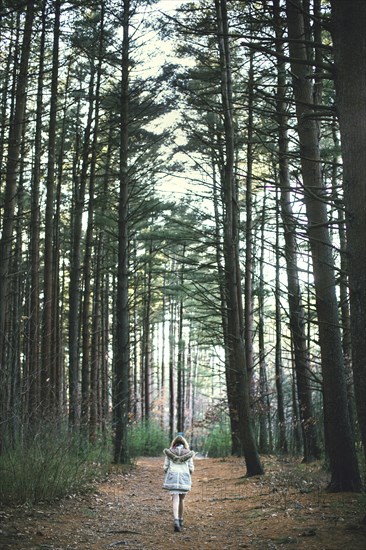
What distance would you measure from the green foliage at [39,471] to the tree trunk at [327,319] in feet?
14.0

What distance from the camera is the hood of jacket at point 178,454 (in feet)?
26.1

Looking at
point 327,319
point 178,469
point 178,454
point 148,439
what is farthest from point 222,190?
point 148,439

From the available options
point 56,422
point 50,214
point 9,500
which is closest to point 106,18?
point 50,214

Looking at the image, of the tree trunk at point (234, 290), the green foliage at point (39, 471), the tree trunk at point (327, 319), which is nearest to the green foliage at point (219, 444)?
the tree trunk at point (234, 290)

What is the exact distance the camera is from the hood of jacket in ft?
26.1

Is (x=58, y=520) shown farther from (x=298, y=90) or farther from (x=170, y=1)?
(x=170, y=1)

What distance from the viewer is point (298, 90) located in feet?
25.8

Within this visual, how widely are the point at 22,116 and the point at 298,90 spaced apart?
5.56 meters

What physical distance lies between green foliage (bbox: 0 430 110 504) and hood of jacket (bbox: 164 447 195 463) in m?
1.74

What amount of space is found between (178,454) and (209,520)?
1.06 m

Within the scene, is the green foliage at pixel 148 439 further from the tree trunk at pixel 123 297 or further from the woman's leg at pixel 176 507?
the woman's leg at pixel 176 507

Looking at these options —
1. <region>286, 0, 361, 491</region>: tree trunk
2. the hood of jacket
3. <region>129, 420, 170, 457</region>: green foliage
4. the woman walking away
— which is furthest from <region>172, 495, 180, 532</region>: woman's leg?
<region>129, 420, 170, 457</region>: green foliage

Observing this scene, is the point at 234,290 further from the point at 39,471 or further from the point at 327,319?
the point at 39,471

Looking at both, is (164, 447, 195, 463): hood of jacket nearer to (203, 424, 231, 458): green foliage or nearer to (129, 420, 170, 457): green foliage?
(129, 420, 170, 457): green foliage
